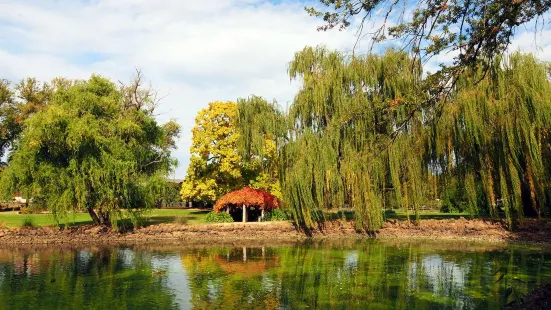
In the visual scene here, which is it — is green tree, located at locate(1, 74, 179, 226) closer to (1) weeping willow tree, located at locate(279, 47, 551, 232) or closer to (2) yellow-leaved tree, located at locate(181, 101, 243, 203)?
(2) yellow-leaved tree, located at locate(181, 101, 243, 203)

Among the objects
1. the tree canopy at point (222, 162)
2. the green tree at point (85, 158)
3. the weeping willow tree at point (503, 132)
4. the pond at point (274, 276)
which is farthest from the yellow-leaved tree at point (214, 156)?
the weeping willow tree at point (503, 132)

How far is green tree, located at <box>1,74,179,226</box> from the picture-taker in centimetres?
2489

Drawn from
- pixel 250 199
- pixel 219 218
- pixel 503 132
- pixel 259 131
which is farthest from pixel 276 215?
pixel 503 132

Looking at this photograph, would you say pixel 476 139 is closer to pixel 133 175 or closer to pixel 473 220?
pixel 473 220

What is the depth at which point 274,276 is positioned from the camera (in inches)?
619

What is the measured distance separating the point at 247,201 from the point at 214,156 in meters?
6.76

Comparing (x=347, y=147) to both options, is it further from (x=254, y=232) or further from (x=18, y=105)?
(x=18, y=105)

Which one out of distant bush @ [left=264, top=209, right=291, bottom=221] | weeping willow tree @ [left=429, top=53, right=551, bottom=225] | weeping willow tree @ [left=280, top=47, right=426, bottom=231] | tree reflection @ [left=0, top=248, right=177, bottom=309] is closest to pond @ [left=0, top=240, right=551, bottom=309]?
tree reflection @ [left=0, top=248, right=177, bottom=309]

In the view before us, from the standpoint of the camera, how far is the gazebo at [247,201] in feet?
95.7

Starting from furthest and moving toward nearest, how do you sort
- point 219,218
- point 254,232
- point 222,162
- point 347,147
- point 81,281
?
point 222,162 → point 219,218 → point 254,232 → point 347,147 → point 81,281

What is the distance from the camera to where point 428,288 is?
13617mm

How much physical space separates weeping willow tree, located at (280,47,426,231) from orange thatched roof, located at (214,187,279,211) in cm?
315

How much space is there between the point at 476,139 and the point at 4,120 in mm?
41022

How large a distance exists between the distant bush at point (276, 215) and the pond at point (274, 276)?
20.2 feet
